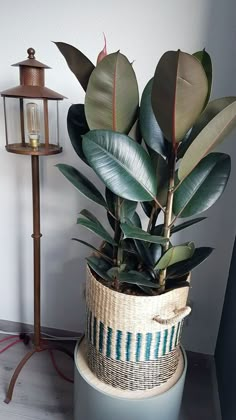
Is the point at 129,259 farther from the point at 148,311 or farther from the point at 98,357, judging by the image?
the point at 98,357

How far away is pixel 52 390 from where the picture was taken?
130 cm

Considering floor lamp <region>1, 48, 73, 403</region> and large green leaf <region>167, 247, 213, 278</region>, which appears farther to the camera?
floor lamp <region>1, 48, 73, 403</region>

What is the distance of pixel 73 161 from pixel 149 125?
0.58 m

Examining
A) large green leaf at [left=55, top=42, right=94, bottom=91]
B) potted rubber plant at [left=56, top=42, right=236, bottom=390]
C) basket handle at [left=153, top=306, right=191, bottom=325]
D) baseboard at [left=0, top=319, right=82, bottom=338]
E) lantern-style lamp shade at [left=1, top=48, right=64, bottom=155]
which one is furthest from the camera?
baseboard at [left=0, top=319, right=82, bottom=338]

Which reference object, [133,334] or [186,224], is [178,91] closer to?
[186,224]

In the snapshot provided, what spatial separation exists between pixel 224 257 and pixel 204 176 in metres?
0.57

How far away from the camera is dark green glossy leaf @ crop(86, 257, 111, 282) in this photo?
92 centimetres

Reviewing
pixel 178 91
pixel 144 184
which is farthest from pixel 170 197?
pixel 178 91

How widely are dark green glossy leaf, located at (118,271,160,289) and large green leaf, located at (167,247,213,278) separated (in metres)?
0.09

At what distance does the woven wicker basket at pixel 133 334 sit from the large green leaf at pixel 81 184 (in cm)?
24

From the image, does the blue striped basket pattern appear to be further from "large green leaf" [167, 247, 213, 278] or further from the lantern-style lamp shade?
the lantern-style lamp shade

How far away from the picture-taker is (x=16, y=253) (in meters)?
1.47

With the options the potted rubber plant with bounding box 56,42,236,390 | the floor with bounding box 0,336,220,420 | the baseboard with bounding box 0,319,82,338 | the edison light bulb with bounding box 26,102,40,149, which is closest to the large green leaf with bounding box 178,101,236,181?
the potted rubber plant with bounding box 56,42,236,390

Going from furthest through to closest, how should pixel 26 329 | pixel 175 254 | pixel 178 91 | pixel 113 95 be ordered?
pixel 26 329 → pixel 175 254 → pixel 113 95 → pixel 178 91
